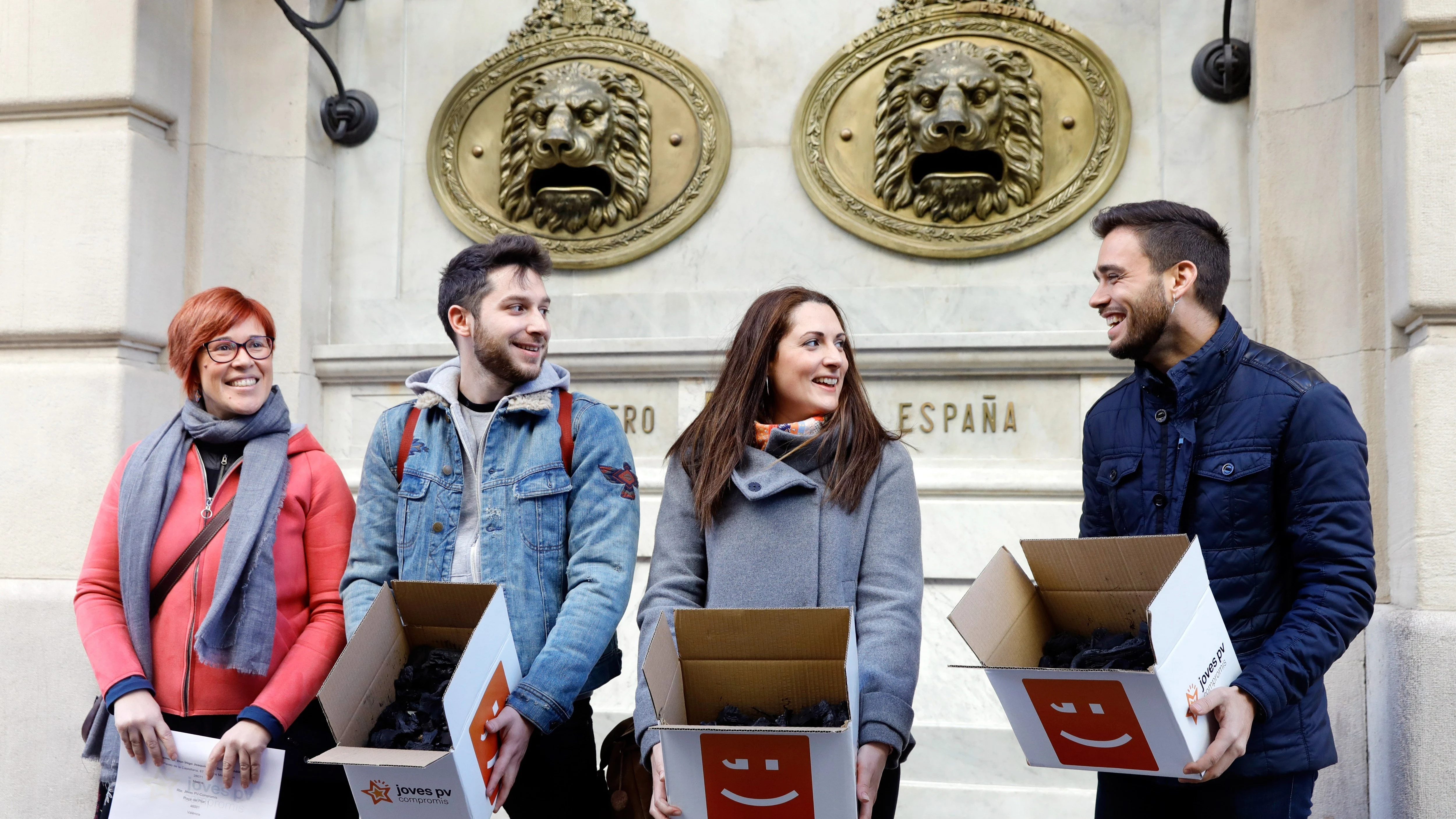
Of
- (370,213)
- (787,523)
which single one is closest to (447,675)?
(787,523)

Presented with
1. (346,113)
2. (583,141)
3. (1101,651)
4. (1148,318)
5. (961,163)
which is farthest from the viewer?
(346,113)

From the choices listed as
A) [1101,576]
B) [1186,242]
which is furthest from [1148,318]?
[1101,576]

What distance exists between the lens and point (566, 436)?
3.07 metres

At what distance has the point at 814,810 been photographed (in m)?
2.24

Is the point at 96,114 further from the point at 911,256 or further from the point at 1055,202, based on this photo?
the point at 1055,202

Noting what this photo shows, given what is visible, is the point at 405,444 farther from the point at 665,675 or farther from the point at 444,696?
the point at 665,675

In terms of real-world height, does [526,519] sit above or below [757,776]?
above

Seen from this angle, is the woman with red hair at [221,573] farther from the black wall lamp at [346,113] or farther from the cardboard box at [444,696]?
the black wall lamp at [346,113]

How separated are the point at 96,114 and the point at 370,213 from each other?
1.14 m

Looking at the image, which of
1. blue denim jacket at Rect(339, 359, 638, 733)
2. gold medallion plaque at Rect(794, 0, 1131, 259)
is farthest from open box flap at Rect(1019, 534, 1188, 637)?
gold medallion plaque at Rect(794, 0, 1131, 259)

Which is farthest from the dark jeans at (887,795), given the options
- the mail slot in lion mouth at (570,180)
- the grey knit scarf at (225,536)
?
the mail slot in lion mouth at (570,180)

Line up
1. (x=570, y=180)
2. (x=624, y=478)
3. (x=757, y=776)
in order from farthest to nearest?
1. (x=570, y=180)
2. (x=624, y=478)
3. (x=757, y=776)

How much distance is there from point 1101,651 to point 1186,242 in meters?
1.01

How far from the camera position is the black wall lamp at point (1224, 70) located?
472cm
